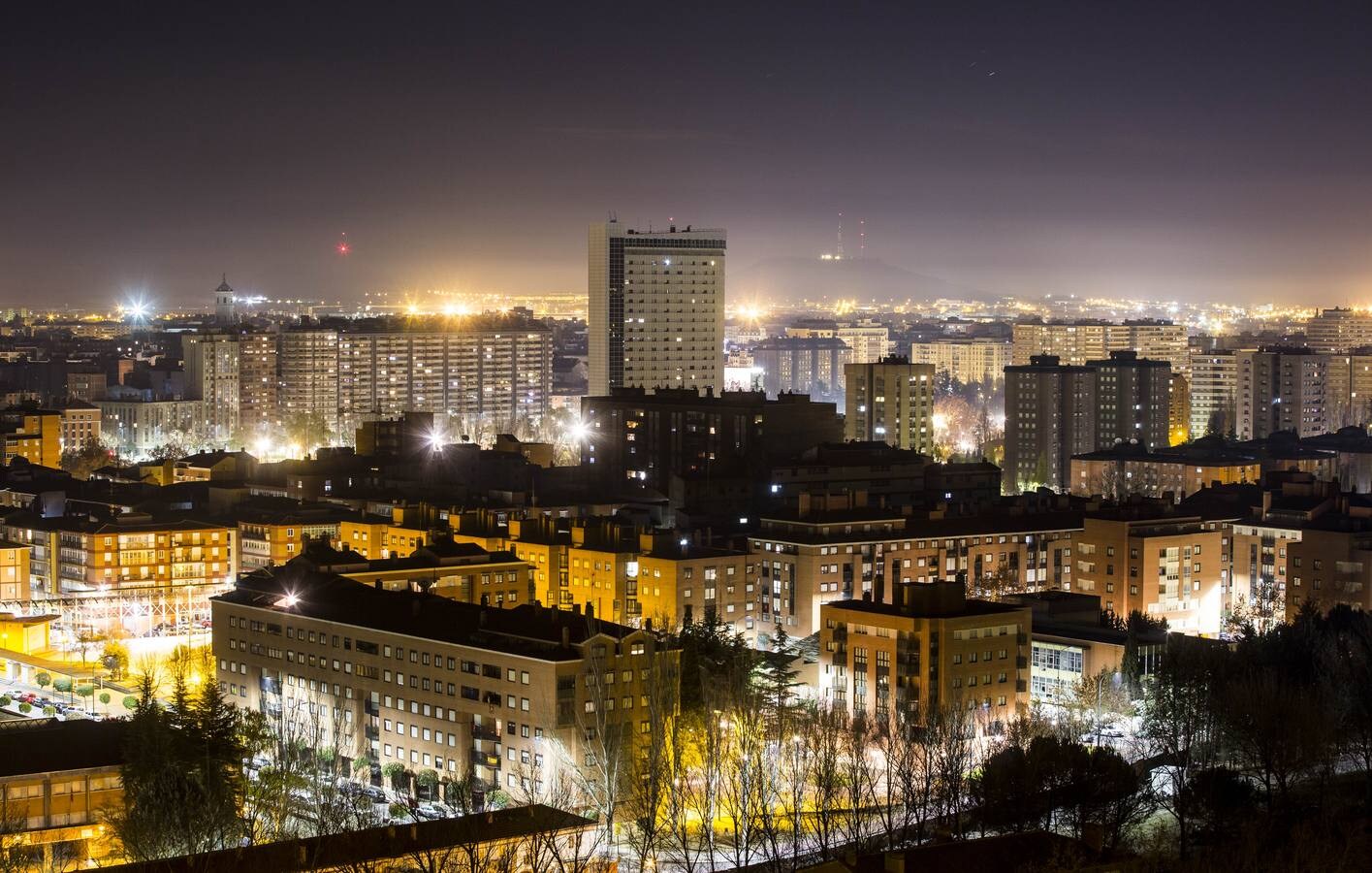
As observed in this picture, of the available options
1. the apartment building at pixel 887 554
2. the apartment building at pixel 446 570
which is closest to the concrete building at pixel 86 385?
the apartment building at pixel 887 554

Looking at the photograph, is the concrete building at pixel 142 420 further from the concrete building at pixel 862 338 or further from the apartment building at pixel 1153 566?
the apartment building at pixel 1153 566

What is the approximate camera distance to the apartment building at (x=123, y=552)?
23.4m

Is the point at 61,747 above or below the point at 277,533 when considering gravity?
below

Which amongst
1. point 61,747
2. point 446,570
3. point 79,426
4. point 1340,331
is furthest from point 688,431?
point 1340,331

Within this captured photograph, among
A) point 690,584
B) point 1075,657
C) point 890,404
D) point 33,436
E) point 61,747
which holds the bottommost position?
point 61,747

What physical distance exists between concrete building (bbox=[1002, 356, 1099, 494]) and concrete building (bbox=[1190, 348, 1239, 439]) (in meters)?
7.98

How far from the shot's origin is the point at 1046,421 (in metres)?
38.8

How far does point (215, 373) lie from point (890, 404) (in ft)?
65.5

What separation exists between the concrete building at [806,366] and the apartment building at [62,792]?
4497 centimetres

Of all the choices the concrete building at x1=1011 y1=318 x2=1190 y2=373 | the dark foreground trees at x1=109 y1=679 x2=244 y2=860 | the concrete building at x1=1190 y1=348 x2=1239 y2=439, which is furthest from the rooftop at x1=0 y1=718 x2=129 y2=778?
the concrete building at x1=1011 y1=318 x2=1190 y2=373

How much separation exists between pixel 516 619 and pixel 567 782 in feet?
6.61

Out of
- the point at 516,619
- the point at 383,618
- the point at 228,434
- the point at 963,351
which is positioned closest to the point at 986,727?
the point at 516,619

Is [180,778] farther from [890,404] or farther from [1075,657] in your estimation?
[890,404]

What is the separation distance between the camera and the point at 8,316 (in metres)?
93.4
